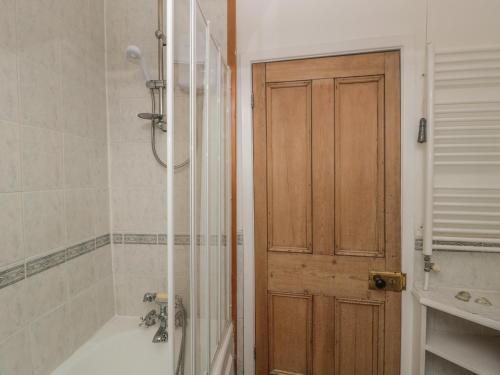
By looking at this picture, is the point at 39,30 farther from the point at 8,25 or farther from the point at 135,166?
the point at 135,166

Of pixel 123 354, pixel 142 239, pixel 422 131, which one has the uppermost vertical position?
pixel 422 131

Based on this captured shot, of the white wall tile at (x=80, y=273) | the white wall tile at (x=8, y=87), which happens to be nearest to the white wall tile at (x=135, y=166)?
the white wall tile at (x=80, y=273)

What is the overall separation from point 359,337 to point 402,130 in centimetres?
115

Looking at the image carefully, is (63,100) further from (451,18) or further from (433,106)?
(451,18)

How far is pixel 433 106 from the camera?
117 centimetres

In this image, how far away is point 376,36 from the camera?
1.26 meters

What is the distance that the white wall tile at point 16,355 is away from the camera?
857mm

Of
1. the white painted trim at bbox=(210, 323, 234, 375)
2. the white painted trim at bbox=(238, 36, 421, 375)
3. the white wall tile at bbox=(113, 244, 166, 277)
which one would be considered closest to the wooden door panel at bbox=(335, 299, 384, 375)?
the white painted trim at bbox=(238, 36, 421, 375)

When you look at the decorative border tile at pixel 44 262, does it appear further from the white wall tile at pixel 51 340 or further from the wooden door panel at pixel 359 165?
the wooden door panel at pixel 359 165

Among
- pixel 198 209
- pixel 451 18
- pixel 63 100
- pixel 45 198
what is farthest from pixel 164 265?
pixel 451 18

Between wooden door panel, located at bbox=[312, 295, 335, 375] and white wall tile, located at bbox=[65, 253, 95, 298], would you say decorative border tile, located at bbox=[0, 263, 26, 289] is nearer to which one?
white wall tile, located at bbox=[65, 253, 95, 298]

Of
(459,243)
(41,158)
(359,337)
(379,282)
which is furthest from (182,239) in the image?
(459,243)

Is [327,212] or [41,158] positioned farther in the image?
[327,212]

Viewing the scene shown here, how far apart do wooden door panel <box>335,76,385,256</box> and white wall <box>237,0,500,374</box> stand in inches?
4.9
